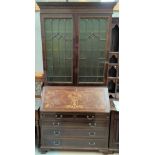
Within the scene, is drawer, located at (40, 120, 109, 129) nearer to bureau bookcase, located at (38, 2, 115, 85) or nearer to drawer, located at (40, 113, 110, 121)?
drawer, located at (40, 113, 110, 121)

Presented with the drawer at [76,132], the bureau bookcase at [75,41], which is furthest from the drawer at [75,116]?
the bureau bookcase at [75,41]

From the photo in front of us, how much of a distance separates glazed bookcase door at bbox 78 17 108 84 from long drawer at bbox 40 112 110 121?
0.44m

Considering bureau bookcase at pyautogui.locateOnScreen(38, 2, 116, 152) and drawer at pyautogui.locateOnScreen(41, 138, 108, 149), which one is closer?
bureau bookcase at pyautogui.locateOnScreen(38, 2, 116, 152)

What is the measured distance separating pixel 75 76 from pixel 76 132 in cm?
72

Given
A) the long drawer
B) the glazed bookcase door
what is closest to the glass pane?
the glazed bookcase door

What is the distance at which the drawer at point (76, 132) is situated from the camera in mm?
2406

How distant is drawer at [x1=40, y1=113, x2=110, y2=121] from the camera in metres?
2.36

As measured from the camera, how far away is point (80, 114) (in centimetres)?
236

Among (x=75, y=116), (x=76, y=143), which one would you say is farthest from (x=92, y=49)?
(x=76, y=143)
